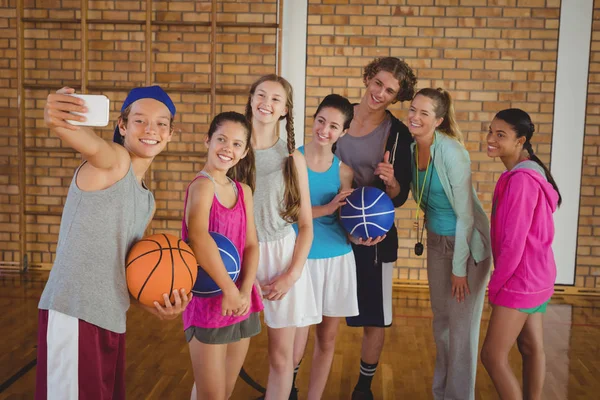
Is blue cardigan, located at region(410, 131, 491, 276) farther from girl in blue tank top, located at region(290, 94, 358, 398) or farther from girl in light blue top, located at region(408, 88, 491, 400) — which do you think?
girl in blue tank top, located at region(290, 94, 358, 398)

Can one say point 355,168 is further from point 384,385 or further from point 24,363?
point 24,363

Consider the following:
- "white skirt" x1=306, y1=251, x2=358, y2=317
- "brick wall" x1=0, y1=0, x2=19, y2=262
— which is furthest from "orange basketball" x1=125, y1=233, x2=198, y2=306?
"brick wall" x1=0, y1=0, x2=19, y2=262

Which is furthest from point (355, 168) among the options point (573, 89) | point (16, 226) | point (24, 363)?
point (16, 226)

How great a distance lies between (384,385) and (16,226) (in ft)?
14.0

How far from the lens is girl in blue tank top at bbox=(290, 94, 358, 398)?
8.43 feet

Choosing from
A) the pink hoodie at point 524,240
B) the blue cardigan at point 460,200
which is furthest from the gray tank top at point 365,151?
the pink hoodie at point 524,240

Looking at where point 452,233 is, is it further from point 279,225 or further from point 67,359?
point 67,359

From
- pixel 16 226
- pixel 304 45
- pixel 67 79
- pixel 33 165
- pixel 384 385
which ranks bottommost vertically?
pixel 384 385

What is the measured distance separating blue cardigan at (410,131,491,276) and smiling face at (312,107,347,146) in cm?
44

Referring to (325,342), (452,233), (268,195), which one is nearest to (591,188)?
(452,233)

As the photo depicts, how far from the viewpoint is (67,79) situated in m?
5.52

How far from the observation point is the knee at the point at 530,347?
8.13 ft

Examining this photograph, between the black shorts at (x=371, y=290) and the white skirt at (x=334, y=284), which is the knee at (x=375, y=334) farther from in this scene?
the white skirt at (x=334, y=284)

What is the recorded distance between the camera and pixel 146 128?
175cm
